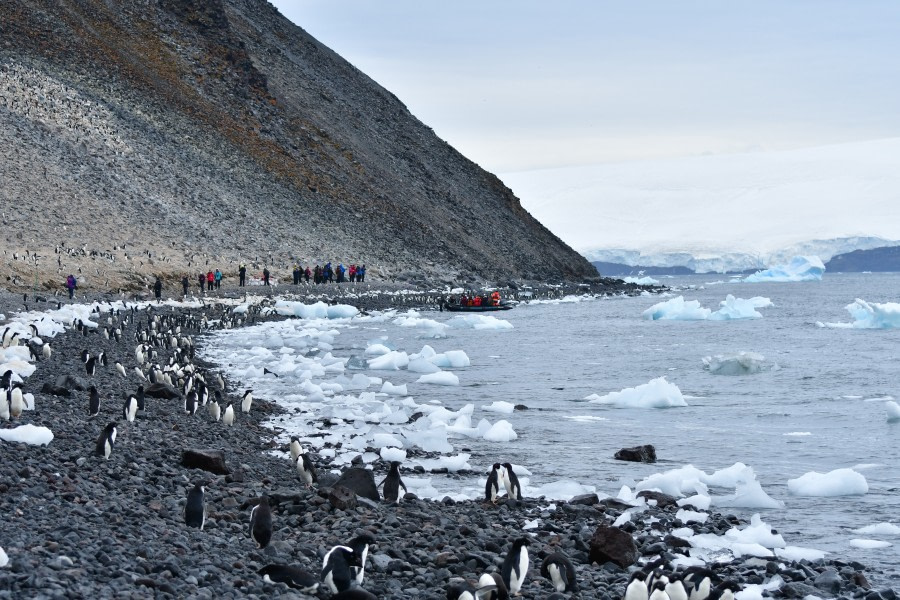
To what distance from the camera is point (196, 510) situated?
8297 mm

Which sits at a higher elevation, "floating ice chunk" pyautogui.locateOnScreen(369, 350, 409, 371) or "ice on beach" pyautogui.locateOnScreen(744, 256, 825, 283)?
"ice on beach" pyautogui.locateOnScreen(744, 256, 825, 283)

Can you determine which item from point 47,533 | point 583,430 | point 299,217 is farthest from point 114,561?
point 299,217

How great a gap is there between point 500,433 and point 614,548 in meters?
6.38

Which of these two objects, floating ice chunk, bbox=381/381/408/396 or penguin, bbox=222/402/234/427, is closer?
penguin, bbox=222/402/234/427

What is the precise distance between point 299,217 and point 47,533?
60.1 metres

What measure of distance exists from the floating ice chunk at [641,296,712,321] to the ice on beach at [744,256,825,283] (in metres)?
44.9

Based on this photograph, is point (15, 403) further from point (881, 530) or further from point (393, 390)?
point (393, 390)

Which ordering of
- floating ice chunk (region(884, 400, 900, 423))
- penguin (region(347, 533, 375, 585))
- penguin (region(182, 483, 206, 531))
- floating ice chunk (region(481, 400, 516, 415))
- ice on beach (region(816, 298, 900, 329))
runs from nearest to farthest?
penguin (region(347, 533, 375, 585)), penguin (region(182, 483, 206, 531)), floating ice chunk (region(884, 400, 900, 423)), floating ice chunk (region(481, 400, 516, 415)), ice on beach (region(816, 298, 900, 329))

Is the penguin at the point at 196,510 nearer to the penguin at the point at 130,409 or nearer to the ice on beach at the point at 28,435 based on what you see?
the ice on beach at the point at 28,435

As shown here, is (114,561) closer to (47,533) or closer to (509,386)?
(47,533)

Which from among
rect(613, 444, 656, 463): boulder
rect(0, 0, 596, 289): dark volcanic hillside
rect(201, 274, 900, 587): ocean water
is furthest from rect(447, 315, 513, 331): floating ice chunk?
rect(613, 444, 656, 463): boulder

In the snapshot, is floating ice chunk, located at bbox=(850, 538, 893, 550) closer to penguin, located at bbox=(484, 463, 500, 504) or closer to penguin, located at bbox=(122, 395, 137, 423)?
penguin, located at bbox=(484, 463, 500, 504)

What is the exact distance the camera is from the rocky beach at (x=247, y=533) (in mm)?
6633

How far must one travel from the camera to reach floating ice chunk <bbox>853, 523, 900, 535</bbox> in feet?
33.0
